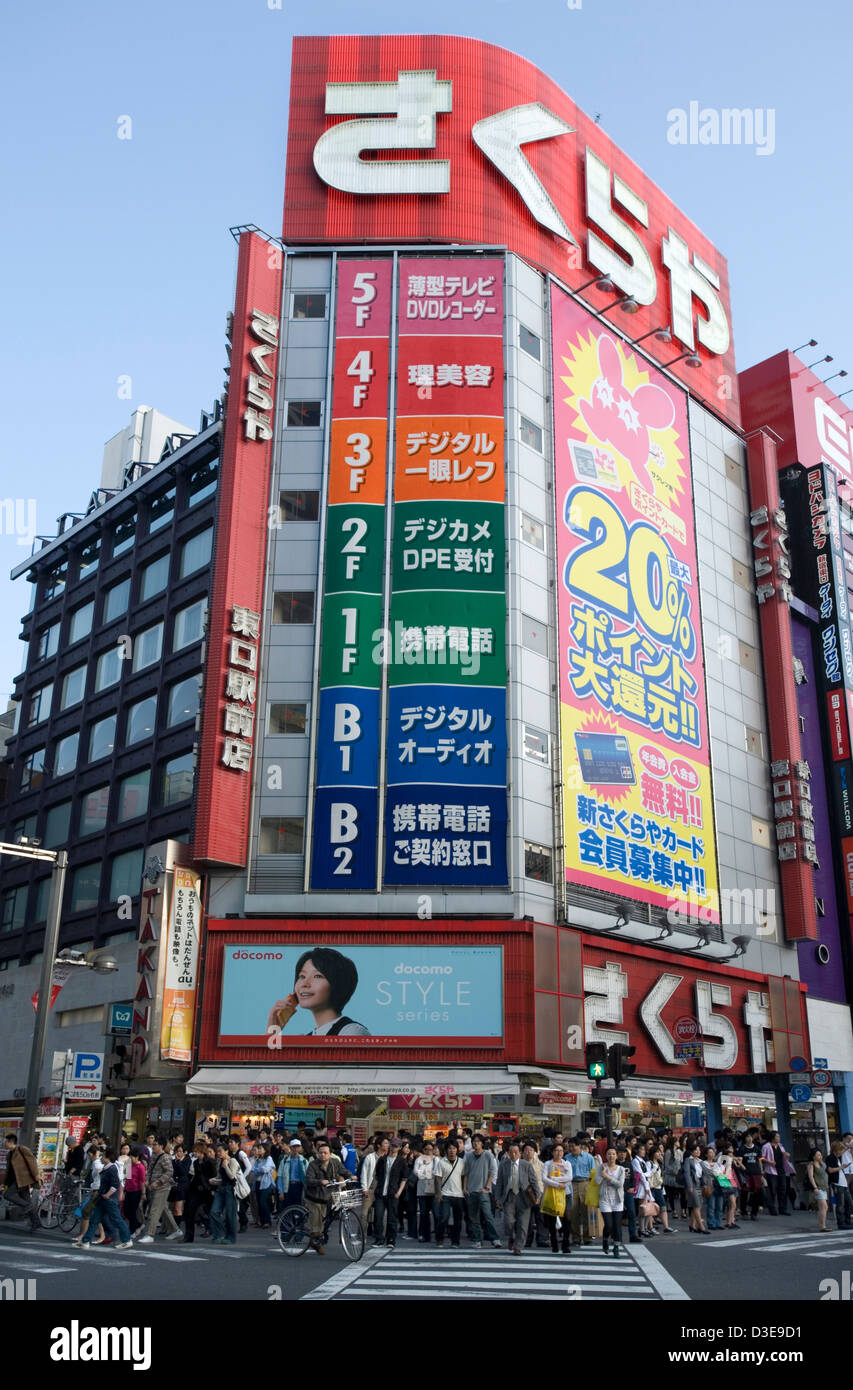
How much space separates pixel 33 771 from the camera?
205 ft

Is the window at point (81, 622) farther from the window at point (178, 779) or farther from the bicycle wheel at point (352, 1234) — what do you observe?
the bicycle wheel at point (352, 1234)

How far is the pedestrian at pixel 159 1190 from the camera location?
2366 cm

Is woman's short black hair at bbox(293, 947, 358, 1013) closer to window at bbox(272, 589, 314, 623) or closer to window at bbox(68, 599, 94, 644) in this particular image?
window at bbox(272, 589, 314, 623)

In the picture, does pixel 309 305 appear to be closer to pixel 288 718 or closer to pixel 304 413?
pixel 304 413

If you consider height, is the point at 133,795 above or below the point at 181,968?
above

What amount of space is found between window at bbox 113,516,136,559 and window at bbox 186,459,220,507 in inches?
216

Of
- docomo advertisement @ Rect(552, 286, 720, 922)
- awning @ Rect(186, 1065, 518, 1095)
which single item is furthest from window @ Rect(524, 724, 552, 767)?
awning @ Rect(186, 1065, 518, 1095)

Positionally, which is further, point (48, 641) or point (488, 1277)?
point (48, 641)

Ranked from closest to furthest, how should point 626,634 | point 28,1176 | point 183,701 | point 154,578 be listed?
point 28,1176, point 626,634, point 183,701, point 154,578

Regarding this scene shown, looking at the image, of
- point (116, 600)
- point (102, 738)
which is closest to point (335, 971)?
point (102, 738)

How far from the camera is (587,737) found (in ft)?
143

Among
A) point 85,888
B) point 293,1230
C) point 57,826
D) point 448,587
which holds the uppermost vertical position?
point 448,587

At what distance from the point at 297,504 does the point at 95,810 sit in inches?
778
